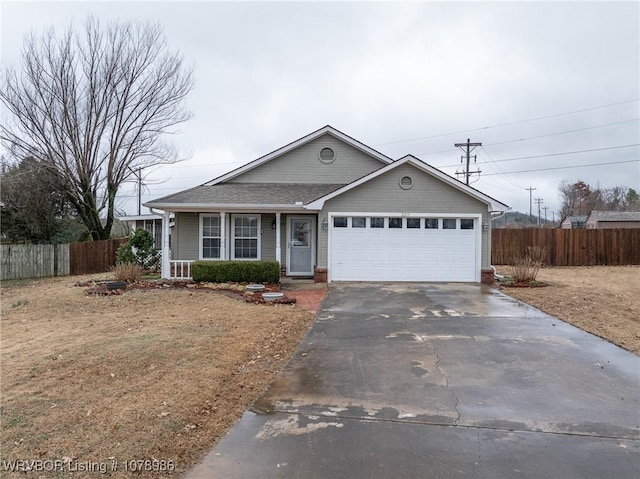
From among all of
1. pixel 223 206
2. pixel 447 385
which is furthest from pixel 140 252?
pixel 447 385

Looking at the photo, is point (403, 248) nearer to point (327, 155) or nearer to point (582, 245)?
point (327, 155)

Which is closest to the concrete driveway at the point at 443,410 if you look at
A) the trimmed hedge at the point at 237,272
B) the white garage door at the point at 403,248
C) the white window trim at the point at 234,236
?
the trimmed hedge at the point at 237,272

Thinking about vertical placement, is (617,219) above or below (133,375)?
above

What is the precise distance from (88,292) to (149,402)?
9.01 m

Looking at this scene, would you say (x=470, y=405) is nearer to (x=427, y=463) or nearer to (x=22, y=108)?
(x=427, y=463)

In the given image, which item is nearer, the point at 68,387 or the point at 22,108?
the point at 68,387

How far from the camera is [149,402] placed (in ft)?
14.1

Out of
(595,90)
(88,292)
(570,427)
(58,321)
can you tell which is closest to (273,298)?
(58,321)

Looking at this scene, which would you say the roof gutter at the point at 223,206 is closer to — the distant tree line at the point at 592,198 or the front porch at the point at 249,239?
the front porch at the point at 249,239

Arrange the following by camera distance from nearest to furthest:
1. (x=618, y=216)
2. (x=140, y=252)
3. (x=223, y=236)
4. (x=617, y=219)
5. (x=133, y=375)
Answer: (x=133, y=375), (x=223, y=236), (x=140, y=252), (x=617, y=219), (x=618, y=216)

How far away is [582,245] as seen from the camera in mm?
22281

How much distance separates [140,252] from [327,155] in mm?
8402

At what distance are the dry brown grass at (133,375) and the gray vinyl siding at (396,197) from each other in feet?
18.4

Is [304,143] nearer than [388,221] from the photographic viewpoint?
No
